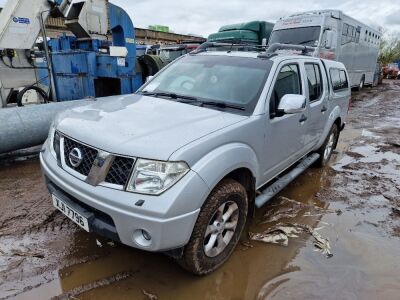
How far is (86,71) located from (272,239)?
6.35m

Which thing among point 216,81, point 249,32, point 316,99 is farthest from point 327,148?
point 249,32

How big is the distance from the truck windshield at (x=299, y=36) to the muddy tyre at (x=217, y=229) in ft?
31.8

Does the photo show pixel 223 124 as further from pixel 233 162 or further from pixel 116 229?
pixel 116 229

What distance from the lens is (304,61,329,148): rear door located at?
13.8 ft

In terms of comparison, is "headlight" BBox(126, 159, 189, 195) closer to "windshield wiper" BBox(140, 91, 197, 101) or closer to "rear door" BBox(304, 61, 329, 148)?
"windshield wiper" BBox(140, 91, 197, 101)

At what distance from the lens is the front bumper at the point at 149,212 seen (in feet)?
6.84

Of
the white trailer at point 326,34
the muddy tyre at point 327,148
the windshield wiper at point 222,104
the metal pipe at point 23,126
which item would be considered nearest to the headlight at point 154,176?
the windshield wiper at point 222,104

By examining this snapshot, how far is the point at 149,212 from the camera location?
2074 millimetres

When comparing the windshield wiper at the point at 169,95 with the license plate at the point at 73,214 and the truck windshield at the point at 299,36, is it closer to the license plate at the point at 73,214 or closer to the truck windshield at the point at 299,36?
the license plate at the point at 73,214

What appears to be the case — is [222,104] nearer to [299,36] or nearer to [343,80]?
[343,80]

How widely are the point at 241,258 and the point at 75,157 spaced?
1.71m

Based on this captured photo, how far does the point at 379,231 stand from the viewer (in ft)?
11.6

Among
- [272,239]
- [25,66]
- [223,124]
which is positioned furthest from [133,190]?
[25,66]

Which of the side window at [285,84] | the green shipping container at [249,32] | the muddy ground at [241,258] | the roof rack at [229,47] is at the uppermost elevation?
the green shipping container at [249,32]
